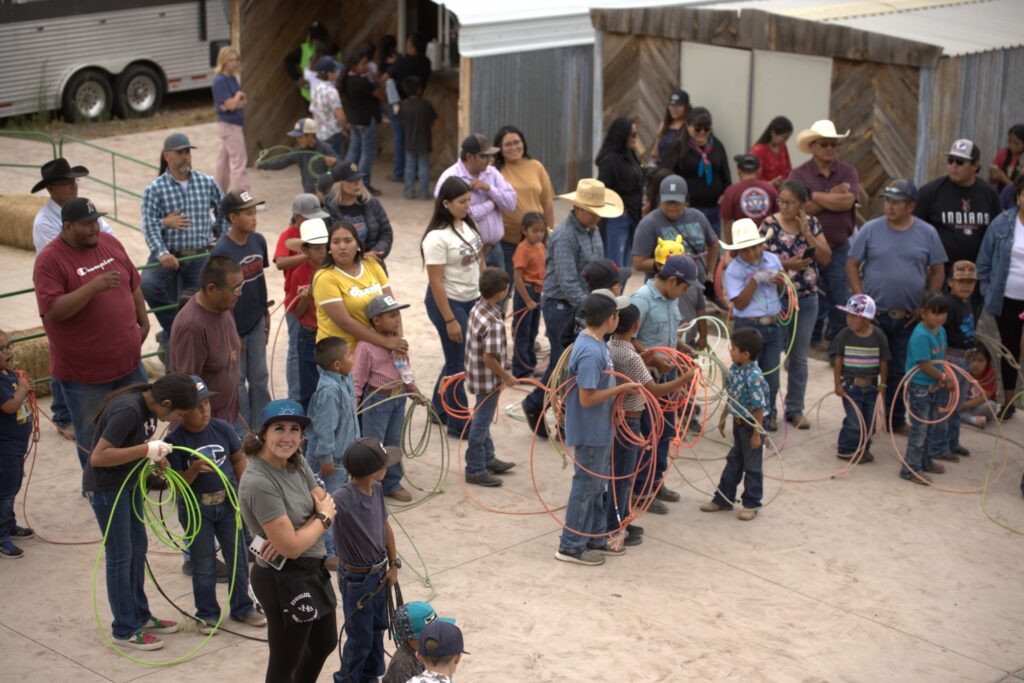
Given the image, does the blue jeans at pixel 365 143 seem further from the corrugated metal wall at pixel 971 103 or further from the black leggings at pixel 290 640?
the black leggings at pixel 290 640

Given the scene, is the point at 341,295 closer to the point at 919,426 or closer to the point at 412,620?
the point at 412,620

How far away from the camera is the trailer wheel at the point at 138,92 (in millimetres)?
19469

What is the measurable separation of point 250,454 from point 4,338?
2503 mm

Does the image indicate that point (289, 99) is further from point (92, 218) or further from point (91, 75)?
point (92, 218)

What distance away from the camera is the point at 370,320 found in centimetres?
781

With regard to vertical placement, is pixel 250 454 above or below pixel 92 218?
below

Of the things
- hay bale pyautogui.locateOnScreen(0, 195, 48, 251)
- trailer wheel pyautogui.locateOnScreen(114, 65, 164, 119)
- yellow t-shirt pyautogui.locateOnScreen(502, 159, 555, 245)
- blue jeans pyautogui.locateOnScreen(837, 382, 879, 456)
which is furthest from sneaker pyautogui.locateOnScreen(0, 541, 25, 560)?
trailer wheel pyautogui.locateOnScreen(114, 65, 164, 119)

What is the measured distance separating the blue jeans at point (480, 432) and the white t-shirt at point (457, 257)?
828 mm

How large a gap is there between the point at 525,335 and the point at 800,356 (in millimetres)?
2052

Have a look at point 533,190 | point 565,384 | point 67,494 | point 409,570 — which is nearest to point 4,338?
point 67,494

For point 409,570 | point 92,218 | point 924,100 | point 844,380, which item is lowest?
point 409,570

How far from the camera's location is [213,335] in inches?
280

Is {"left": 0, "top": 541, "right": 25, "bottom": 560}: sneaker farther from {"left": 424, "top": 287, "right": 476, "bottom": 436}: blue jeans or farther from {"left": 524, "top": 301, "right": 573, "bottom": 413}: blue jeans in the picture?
{"left": 524, "top": 301, "right": 573, "bottom": 413}: blue jeans

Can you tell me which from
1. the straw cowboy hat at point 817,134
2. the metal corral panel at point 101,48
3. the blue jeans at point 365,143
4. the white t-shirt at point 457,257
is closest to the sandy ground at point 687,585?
the white t-shirt at point 457,257
